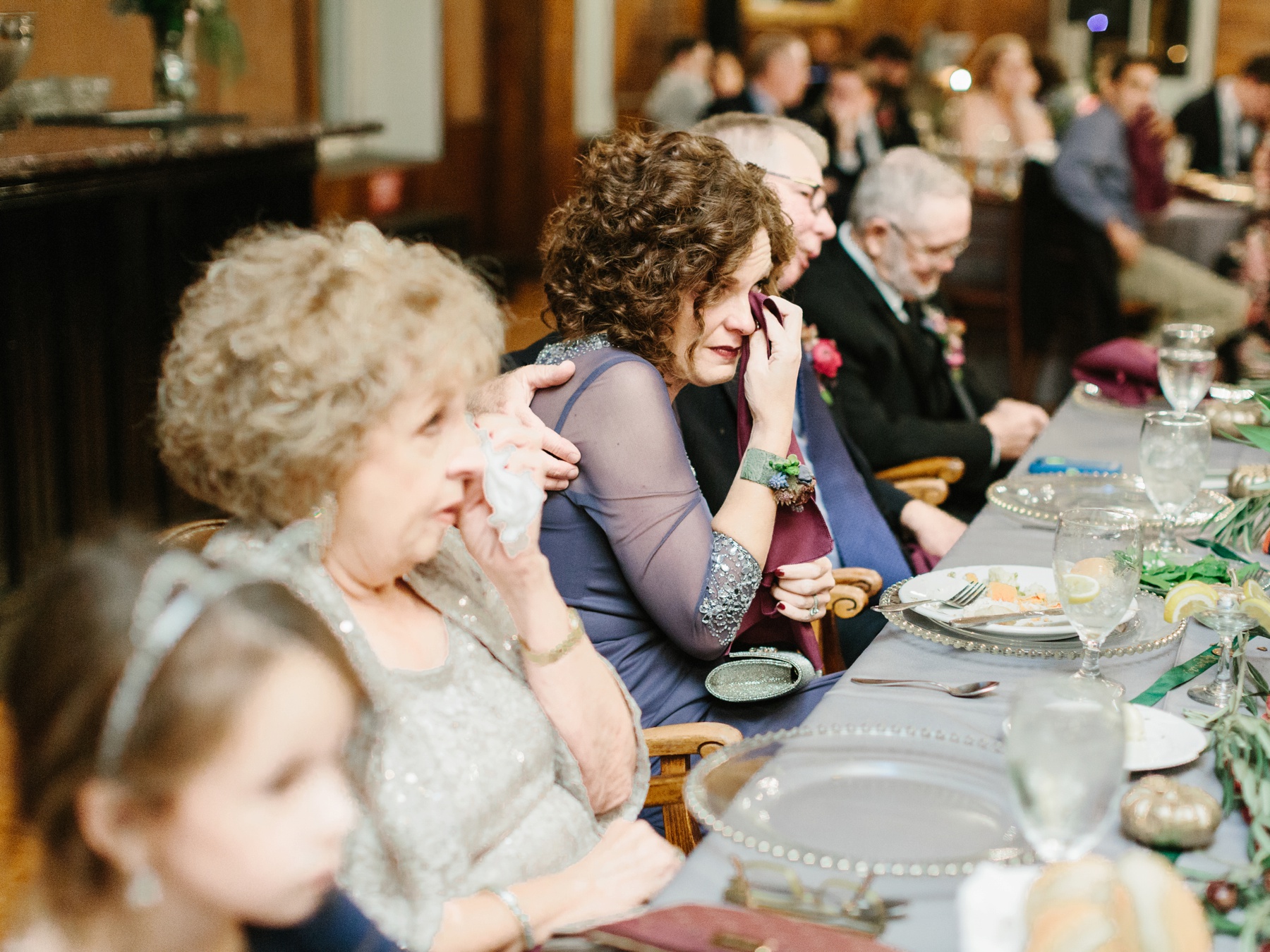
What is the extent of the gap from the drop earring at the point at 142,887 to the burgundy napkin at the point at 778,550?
1.08 metres

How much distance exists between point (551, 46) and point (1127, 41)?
16.7 ft

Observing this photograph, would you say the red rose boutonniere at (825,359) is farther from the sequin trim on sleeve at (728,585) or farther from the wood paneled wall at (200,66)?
the wood paneled wall at (200,66)

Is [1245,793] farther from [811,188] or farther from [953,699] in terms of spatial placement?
[811,188]

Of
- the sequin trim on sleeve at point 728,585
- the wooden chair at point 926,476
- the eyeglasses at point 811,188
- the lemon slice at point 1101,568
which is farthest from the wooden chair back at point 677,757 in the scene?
the wooden chair at point 926,476

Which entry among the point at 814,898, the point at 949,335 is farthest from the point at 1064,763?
the point at 949,335

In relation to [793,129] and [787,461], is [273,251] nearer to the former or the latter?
[787,461]

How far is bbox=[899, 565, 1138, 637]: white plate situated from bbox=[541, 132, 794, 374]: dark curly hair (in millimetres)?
493

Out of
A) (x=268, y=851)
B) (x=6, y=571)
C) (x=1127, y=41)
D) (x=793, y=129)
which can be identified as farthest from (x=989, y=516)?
(x=1127, y=41)

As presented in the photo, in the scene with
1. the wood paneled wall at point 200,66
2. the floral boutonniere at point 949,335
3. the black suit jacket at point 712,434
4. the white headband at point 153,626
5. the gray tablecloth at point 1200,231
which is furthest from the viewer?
the gray tablecloth at point 1200,231

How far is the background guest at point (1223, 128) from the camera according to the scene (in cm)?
675

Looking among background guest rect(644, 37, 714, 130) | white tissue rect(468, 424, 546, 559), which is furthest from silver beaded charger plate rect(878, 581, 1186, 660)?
background guest rect(644, 37, 714, 130)

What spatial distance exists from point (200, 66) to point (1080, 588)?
222 inches

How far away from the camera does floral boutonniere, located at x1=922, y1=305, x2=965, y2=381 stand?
3.22m

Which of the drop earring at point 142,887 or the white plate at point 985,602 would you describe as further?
the white plate at point 985,602
